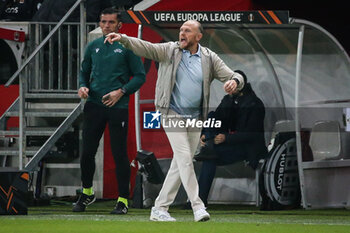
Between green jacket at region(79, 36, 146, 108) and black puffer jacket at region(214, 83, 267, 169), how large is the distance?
179 centimetres

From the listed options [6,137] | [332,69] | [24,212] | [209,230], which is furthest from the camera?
[6,137]

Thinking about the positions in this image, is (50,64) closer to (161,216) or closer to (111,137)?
(111,137)

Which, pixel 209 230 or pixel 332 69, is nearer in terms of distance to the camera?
pixel 209 230

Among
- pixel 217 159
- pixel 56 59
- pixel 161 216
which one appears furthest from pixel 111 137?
pixel 56 59

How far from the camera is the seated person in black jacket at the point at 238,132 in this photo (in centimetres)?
1259

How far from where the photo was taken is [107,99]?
11.0 m

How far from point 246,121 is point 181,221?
9.87 ft

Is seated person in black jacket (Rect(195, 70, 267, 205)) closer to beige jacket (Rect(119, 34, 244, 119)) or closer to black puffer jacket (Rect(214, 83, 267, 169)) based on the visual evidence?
black puffer jacket (Rect(214, 83, 267, 169))

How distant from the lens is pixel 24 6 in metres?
15.0

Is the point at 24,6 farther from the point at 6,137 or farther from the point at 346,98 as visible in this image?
the point at 346,98

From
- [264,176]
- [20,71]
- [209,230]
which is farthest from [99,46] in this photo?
[209,230]

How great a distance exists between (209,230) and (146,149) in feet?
14.0

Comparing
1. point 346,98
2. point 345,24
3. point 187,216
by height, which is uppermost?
point 345,24

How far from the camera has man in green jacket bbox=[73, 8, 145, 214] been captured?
11.1 metres
